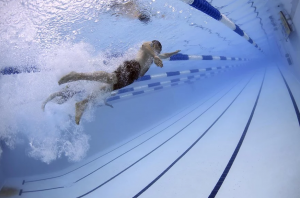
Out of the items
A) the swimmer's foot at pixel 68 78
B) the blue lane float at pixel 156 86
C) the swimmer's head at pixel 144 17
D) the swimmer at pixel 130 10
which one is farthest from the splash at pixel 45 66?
the blue lane float at pixel 156 86

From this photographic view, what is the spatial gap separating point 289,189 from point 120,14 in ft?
12.9

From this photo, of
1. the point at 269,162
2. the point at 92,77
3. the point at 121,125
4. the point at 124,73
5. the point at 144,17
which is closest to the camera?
the point at 269,162

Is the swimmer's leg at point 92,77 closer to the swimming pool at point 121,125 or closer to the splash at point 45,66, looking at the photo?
the splash at point 45,66

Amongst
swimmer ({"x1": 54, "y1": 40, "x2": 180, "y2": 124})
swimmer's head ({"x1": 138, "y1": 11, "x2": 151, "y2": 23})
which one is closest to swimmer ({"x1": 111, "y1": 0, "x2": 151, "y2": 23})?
swimmer's head ({"x1": 138, "y1": 11, "x2": 151, "y2": 23})

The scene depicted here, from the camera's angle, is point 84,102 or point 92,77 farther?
point 84,102

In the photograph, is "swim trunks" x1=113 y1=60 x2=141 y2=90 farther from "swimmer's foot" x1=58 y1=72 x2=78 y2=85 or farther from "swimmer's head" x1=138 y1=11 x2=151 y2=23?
"swimmer's head" x1=138 y1=11 x2=151 y2=23

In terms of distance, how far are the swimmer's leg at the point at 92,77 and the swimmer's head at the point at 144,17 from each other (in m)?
2.20

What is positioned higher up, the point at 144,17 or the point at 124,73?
the point at 144,17

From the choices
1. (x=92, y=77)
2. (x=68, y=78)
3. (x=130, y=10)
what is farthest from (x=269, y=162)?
(x=130, y=10)

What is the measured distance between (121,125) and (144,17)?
3.38 m

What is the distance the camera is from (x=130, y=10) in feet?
13.1

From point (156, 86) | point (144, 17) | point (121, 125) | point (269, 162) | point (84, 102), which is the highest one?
point (144, 17)

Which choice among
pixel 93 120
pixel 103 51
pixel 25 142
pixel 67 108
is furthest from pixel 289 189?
pixel 25 142

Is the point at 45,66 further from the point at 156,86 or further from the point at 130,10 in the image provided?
the point at 156,86
